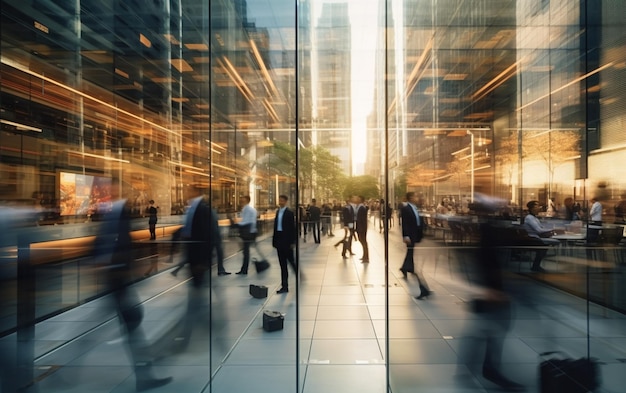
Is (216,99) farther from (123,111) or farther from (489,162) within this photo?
(489,162)

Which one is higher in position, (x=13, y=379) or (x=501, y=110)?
(x=501, y=110)

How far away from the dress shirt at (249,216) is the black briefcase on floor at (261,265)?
3.67 feet

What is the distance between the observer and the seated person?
7602mm

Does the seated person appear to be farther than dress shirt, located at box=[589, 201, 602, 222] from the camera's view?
No

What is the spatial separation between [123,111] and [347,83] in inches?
401

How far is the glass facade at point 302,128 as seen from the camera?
561 centimetres

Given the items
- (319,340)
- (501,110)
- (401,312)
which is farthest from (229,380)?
(501,110)

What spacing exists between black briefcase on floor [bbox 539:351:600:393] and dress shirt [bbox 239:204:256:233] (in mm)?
4936

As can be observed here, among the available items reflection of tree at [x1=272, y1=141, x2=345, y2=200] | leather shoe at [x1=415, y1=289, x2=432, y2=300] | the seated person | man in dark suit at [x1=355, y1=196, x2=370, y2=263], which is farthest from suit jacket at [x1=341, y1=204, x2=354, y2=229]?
the seated person

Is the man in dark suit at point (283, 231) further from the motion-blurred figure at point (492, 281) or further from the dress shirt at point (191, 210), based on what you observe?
the motion-blurred figure at point (492, 281)

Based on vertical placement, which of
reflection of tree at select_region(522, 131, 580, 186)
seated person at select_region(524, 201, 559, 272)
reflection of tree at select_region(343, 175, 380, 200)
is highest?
reflection of tree at select_region(522, 131, 580, 186)

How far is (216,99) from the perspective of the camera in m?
7.50

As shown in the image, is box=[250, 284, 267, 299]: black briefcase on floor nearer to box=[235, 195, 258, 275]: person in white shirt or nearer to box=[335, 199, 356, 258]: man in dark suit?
box=[235, 195, 258, 275]: person in white shirt

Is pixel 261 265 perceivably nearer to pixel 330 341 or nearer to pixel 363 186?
pixel 363 186
